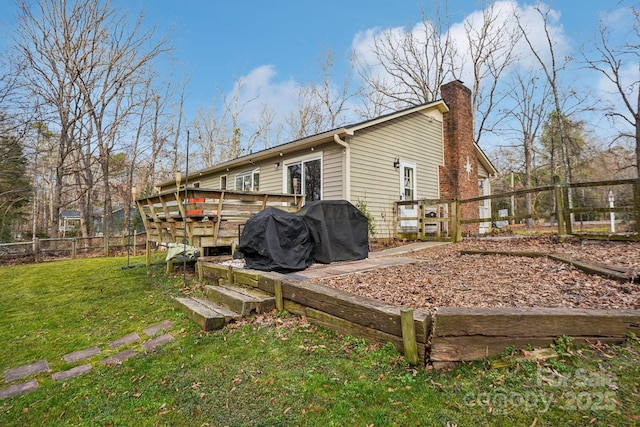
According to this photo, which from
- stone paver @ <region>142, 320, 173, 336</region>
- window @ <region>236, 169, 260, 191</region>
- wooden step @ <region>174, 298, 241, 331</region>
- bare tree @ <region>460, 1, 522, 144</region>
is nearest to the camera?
wooden step @ <region>174, 298, 241, 331</region>

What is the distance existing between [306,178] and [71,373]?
7.63m

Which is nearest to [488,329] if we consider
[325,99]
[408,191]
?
[408,191]

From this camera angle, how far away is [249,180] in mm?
12484

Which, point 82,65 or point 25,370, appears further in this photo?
point 82,65

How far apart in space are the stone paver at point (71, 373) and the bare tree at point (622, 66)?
742 inches

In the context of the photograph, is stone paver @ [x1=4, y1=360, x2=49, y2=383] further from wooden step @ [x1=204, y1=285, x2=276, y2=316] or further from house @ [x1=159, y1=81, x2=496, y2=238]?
house @ [x1=159, y1=81, x2=496, y2=238]

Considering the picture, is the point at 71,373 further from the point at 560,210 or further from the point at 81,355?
the point at 560,210

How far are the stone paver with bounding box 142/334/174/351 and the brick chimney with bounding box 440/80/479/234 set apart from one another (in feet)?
34.9

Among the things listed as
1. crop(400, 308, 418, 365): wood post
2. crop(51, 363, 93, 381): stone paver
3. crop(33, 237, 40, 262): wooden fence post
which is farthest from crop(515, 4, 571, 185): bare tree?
crop(33, 237, 40, 262): wooden fence post

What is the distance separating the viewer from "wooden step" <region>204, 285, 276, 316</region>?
13.0 feet

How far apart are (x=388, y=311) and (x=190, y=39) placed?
64.8 ft

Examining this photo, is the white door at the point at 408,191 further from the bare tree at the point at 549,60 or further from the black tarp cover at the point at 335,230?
the bare tree at the point at 549,60

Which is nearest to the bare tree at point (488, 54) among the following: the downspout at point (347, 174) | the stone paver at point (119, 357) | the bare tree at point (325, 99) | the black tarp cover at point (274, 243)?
the bare tree at point (325, 99)

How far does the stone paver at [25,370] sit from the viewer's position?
3077mm
